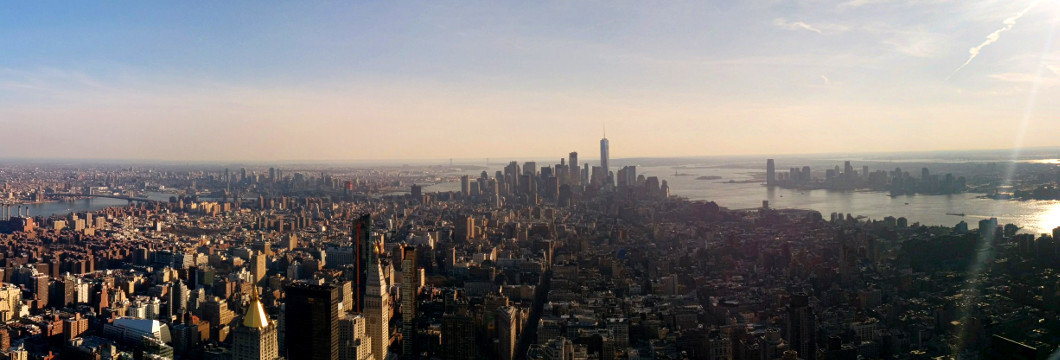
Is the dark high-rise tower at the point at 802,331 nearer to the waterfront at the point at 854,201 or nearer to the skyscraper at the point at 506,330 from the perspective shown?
the skyscraper at the point at 506,330

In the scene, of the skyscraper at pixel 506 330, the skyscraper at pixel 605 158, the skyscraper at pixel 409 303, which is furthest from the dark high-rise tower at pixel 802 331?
the skyscraper at pixel 605 158

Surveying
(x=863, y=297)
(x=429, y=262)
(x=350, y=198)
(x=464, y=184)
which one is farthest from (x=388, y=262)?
(x=464, y=184)

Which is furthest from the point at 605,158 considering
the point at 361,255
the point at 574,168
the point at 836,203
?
the point at 361,255

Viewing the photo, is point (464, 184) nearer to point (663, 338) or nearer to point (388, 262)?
point (388, 262)

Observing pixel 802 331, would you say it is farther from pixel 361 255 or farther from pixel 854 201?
pixel 854 201

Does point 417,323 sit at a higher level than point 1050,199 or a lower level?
lower

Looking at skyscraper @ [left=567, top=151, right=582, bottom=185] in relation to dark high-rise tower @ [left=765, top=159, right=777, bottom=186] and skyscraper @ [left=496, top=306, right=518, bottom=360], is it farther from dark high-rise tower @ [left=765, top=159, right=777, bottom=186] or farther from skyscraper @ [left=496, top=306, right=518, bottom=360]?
skyscraper @ [left=496, top=306, right=518, bottom=360]
